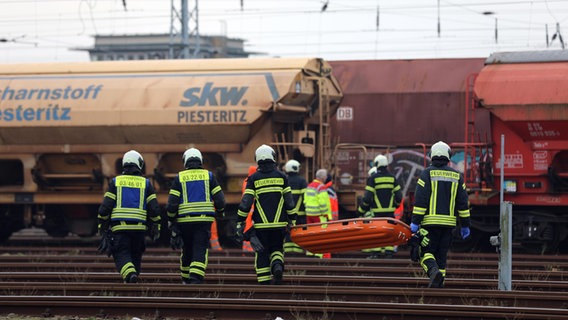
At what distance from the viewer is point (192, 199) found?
12.6m

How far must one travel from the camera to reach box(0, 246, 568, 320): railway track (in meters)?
10.5

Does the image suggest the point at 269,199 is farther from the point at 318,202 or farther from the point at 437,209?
the point at 318,202

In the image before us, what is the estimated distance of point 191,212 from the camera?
12555mm

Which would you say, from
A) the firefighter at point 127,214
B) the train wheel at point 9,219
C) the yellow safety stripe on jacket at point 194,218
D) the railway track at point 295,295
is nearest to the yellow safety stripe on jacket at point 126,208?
the firefighter at point 127,214

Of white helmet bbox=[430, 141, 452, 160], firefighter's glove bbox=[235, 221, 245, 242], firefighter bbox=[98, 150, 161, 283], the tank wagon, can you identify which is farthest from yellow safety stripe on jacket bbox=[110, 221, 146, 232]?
the tank wagon

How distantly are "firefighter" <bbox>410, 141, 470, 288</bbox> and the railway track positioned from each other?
42cm

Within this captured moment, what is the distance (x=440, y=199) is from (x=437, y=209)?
129 mm

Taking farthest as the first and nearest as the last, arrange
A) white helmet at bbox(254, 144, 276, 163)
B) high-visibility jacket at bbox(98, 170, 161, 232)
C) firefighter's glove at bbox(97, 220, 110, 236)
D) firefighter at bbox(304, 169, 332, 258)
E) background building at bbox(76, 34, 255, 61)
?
1. background building at bbox(76, 34, 255, 61)
2. firefighter at bbox(304, 169, 332, 258)
3. white helmet at bbox(254, 144, 276, 163)
4. firefighter's glove at bbox(97, 220, 110, 236)
5. high-visibility jacket at bbox(98, 170, 161, 232)

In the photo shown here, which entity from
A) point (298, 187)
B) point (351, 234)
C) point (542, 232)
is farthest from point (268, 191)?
point (542, 232)

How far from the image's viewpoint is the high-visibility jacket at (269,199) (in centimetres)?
1261

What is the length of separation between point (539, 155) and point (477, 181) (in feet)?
4.43

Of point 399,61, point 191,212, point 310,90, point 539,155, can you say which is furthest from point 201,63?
point 191,212

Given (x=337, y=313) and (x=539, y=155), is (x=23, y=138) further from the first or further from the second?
(x=337, y=313)

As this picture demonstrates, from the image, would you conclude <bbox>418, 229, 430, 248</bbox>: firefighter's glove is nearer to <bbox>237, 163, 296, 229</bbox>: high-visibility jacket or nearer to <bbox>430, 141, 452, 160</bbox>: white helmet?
<bbox>430, 141, 452, 160</bbox>: white helmet
